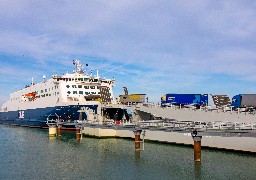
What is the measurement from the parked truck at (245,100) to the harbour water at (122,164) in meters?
12.2

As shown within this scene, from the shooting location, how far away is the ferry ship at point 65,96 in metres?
76.2

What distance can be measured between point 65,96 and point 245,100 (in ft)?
156

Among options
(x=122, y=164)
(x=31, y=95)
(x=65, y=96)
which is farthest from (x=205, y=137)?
(x=31, y=95)

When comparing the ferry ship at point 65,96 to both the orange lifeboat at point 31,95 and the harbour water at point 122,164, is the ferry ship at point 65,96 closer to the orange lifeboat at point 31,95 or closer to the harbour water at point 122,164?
the orange lifeboat at point 31,95

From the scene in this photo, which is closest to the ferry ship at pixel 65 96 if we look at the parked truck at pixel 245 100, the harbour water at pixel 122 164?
the harbour water at pixel 122 164

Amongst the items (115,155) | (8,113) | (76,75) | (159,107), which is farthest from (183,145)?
(8,113)

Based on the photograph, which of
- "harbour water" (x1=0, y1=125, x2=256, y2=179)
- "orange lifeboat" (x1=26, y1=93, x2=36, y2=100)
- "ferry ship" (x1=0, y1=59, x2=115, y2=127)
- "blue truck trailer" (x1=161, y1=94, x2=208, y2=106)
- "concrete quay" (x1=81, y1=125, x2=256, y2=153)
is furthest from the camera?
"orange lifeboat" (x1=26, y1=93, x2=36, y2=100)

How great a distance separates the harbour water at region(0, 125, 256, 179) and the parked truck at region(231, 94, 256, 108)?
1224 cm

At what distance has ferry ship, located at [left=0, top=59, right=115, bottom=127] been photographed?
250ft

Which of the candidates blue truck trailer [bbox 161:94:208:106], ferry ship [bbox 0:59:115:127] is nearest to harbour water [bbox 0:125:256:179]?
blue truck trailer [bbox 161:94:208:106]

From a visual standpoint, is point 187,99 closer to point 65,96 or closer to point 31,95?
point 65,96

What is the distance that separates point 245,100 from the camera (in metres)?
51.5

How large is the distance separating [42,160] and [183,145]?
23.4m

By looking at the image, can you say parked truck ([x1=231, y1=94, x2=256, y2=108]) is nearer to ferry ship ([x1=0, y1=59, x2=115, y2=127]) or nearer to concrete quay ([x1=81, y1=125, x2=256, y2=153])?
concrete quay ([x1=81, y1=125, x2=256, y2=153])
